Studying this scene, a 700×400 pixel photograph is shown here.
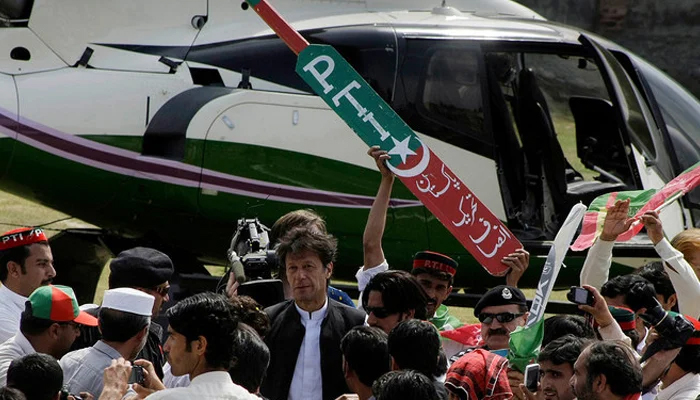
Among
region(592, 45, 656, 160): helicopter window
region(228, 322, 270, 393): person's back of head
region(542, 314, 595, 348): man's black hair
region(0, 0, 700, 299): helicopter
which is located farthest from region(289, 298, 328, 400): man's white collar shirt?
region(592, 45, 656, 160): helicopter window

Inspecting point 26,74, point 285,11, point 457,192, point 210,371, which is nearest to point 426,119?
point 285,11

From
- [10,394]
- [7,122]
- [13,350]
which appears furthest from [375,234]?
[7,122]

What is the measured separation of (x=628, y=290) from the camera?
5.77 m

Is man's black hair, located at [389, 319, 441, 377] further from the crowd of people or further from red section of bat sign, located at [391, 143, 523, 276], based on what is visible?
red section of bat sign, located at [391, 143, 523, 276]

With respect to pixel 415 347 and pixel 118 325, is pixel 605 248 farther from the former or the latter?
pixel 118 325

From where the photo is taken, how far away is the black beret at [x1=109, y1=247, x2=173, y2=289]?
18.6ft

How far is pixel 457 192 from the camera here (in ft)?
22.1

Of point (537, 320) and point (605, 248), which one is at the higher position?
point (605, 248)

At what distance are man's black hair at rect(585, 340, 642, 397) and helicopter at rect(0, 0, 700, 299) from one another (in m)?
4.84

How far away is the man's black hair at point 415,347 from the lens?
475 cm

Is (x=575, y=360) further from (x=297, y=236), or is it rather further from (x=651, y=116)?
(x=651, y=116)

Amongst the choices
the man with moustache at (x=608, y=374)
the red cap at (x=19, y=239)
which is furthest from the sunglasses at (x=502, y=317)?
the red cap at (x=19, y=239)

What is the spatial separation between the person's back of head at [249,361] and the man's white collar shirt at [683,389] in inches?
69.6

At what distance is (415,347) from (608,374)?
32.7 inches
